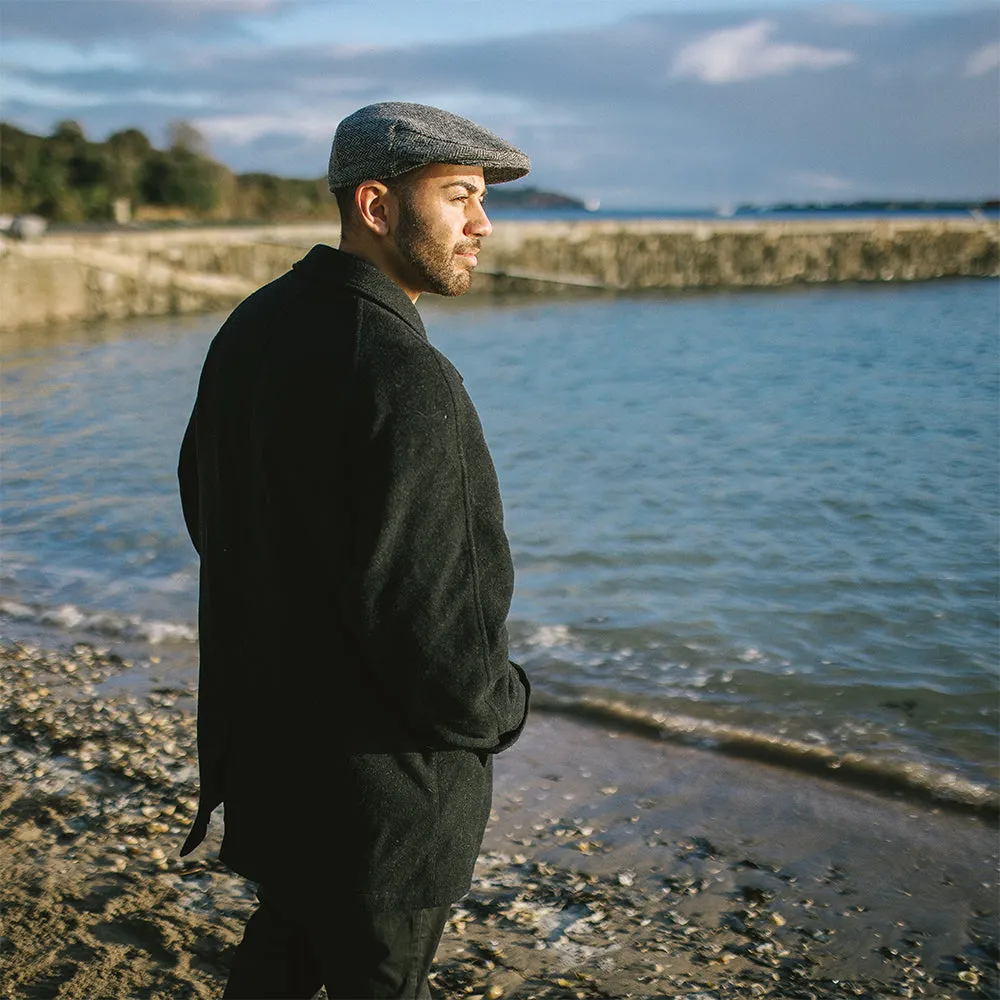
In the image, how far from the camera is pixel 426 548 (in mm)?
1879

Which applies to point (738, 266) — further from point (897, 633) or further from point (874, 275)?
point (897, 633)

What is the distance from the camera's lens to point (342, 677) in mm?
1976

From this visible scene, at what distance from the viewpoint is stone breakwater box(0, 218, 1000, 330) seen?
29234mm

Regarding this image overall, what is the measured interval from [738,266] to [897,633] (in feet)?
132

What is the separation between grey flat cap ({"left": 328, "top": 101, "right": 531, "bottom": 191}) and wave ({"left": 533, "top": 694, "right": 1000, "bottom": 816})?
Result: 14.4 feet

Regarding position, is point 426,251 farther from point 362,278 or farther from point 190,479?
point 190,479

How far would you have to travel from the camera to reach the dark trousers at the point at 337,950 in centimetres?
200

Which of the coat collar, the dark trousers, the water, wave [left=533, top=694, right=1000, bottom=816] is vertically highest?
the coat collar

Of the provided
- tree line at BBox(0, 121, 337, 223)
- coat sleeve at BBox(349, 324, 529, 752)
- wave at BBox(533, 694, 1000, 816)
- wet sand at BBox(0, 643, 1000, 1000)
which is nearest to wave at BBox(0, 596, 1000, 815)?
wave at BBox(533, 694, 1000, 816)

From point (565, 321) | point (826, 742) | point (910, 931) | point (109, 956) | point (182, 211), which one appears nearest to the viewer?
point (109, 956)

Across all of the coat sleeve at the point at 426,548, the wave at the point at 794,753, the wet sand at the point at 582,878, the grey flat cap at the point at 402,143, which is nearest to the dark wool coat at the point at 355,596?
the coat sleeve at the point at 426,548

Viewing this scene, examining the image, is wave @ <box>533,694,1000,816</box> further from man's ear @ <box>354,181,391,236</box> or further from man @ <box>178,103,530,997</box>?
man's ear @ <box>354,181,391,236</box>

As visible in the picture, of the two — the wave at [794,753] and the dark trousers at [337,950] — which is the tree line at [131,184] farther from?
the dark trousers at [337,950]

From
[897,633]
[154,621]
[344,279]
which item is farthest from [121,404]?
[344,279]
